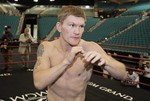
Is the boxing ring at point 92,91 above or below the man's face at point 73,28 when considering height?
below

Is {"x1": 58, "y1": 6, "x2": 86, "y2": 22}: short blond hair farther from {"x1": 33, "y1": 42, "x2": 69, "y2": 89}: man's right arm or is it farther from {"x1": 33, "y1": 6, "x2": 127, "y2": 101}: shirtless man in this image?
{"x1": 33, "y1": 42, "x2": 69, "y2": 89}: man's right arm

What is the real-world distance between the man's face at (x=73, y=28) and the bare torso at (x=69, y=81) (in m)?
0.23

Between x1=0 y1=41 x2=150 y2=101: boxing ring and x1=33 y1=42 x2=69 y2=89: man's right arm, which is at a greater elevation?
x1=33 y1=42 x2=69 y2=89: man's right arm

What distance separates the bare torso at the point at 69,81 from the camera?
156 cm

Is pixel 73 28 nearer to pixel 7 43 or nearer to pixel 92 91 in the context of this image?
pixel 92 91

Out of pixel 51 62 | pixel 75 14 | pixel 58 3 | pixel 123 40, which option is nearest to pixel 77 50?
pixel 75 14

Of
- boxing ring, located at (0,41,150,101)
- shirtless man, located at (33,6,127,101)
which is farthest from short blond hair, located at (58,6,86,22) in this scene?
boxing ring, located at (0,41,150,101)

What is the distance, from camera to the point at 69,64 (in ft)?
4.46

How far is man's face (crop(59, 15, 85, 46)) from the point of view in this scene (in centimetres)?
137

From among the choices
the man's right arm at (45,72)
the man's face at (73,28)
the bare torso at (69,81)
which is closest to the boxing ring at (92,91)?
the bare torso at (69,81)

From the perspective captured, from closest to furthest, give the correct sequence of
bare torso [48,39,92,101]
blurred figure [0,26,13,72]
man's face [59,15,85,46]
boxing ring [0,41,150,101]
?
1. man's face [59,15,85,46]
2. bare torso [48,39,92,101]
3. boxing ring [0,41,150,101]
4. blurred figure [0,26,13,72]

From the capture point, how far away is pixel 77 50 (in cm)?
125

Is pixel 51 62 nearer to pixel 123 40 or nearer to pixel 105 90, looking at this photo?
pixel 105 90

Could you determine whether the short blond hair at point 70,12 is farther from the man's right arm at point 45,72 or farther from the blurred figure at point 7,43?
the blurred figure at point 7,43
